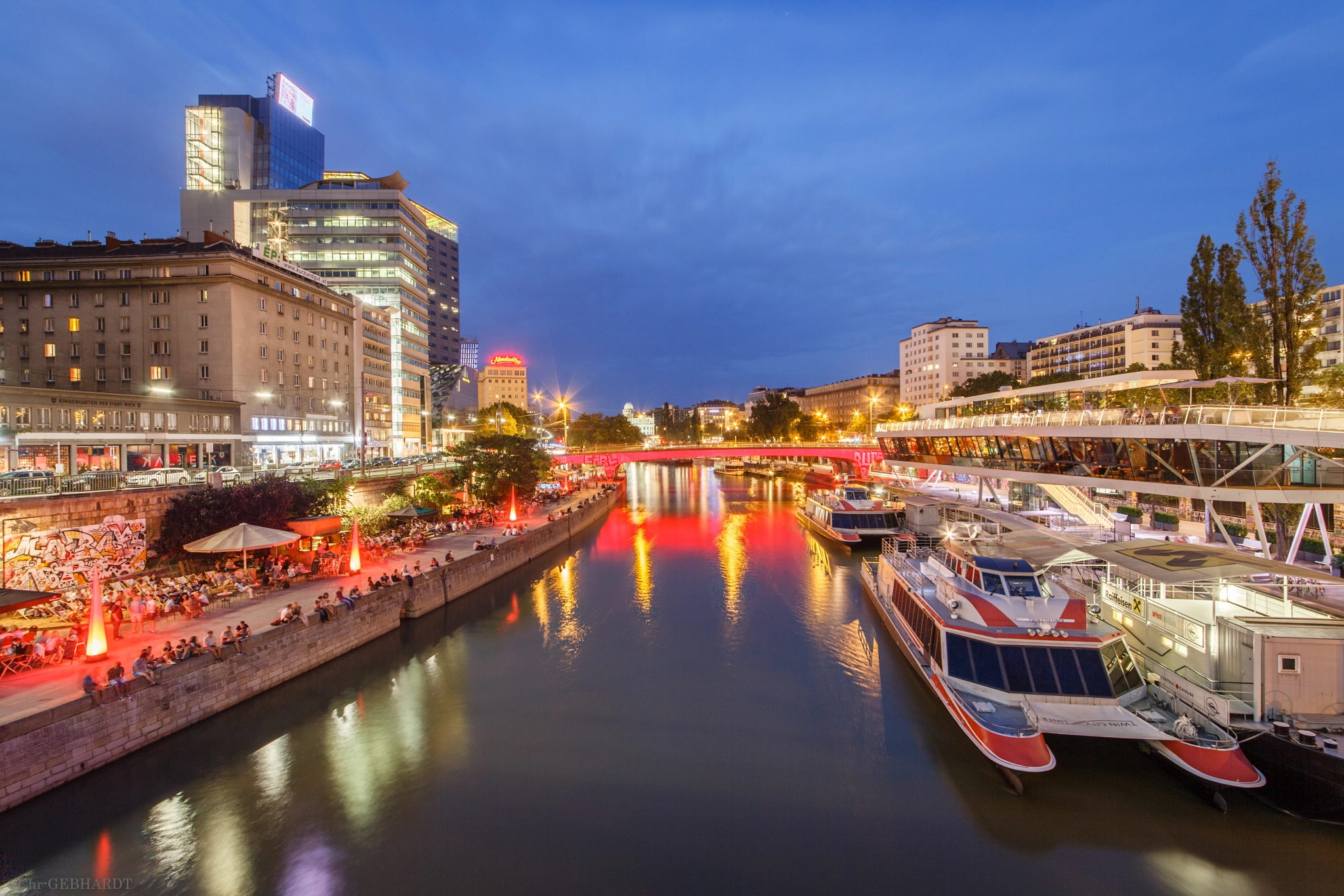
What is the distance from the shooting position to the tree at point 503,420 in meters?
97.5

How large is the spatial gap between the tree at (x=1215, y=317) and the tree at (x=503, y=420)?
77.2 meters

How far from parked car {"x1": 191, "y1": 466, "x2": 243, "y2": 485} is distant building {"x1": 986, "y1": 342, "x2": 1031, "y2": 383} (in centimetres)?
13661

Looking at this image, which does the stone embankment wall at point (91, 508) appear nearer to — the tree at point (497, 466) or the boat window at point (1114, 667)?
the tree at point (497, 466)

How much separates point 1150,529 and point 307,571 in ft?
127

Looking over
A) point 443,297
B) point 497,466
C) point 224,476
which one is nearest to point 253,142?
point 443,297

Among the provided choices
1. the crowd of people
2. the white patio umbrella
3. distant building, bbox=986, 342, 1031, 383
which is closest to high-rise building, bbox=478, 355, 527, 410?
distant building, bbox=986, 342, 1031, 383

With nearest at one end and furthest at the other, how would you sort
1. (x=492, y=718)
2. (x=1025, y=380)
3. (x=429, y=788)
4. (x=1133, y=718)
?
(x=1133, y=718) → (x=429, y=788) → (x=492, y=718) → (x=1025, y=380)

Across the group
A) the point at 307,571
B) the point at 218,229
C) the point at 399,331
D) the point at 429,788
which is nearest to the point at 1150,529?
the point at 429,788

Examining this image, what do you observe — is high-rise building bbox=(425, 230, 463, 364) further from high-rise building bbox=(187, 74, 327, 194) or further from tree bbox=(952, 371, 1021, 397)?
tree bbox=(952, 371, 1021, 397)

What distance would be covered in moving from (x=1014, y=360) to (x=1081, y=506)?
121322mm

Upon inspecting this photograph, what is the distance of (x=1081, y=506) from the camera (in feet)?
99.4

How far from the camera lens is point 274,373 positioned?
52.8 m

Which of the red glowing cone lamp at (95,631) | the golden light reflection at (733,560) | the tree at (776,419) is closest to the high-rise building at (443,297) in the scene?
the tree at (776,419)

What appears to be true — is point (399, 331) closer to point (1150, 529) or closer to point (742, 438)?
point (1150, 529)
